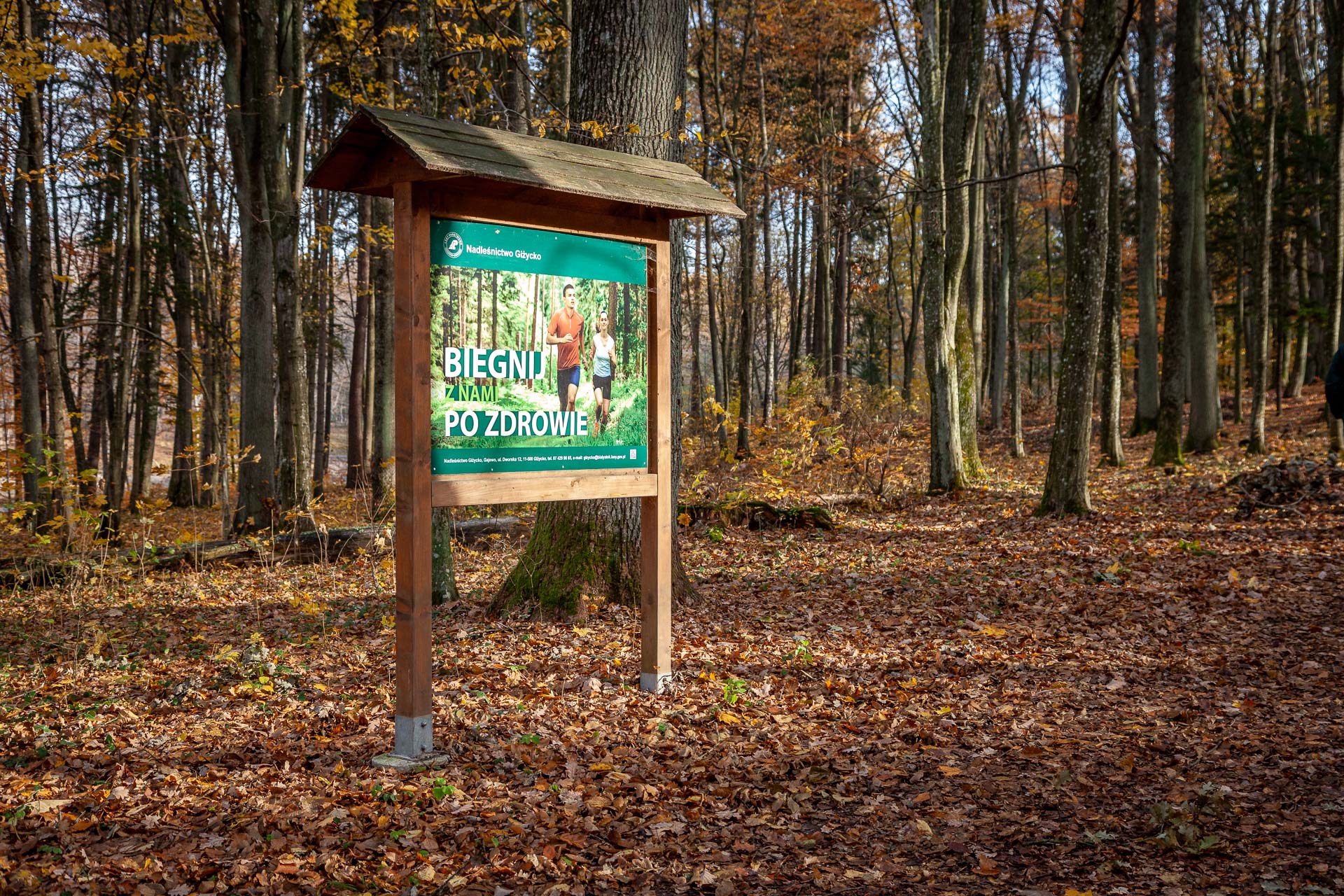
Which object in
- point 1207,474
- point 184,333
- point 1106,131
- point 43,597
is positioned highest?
point 1106,131

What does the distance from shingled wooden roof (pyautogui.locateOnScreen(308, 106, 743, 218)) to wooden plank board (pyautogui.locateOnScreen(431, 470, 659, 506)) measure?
5.12ft

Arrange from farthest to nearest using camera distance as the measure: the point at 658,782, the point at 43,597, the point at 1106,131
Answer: the point at 1106,131, the point at 43,597, the point at 658,782

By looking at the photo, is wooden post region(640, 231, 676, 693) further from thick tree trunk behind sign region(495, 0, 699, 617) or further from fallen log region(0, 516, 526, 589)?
fallen log region(0, 516, 526, 589)

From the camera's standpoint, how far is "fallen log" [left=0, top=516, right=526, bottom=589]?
9398mm

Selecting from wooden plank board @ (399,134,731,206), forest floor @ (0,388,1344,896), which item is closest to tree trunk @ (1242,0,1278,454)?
forest floor @ (0,388,1344,896)

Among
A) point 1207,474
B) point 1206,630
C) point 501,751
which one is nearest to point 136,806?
point 501,751

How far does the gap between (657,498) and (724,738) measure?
154cm

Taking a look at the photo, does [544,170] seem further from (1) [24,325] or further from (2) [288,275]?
(1) [24,325]

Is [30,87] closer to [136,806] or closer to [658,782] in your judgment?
[136,806]

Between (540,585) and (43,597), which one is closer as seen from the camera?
(540,585)

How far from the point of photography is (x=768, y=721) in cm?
521

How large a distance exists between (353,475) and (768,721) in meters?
22.2

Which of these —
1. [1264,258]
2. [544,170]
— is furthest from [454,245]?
[1264,258]

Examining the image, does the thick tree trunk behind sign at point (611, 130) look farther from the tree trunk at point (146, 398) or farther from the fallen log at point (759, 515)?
the tree trunk at point (146, 398)
